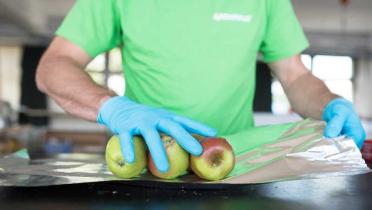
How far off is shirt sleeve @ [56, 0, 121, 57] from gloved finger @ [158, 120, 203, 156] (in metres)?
0.50

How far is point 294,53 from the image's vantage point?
145 centimetres

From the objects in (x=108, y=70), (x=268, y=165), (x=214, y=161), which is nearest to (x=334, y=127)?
(x=268, y=165)

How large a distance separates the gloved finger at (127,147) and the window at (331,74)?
32.0 ft

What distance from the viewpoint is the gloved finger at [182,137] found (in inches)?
31.1

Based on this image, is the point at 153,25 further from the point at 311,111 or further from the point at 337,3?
the point at 337,3

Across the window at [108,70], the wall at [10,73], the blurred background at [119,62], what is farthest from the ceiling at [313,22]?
the window at [108,70]

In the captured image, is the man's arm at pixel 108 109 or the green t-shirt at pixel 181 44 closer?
the man's arm at pixel 108 109

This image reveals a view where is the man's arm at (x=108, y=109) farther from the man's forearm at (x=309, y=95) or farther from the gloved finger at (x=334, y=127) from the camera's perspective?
the man's forearm at (x=309, y=95)

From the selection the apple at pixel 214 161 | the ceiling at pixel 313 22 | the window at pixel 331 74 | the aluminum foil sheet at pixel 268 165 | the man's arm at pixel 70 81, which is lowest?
the window at pixel 331 74

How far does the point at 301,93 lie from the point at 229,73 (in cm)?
26

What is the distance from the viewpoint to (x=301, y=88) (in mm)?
1390

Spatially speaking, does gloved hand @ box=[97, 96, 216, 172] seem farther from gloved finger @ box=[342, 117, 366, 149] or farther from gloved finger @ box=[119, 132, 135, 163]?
gloved finger @ box=[342, 117, 366, 149]

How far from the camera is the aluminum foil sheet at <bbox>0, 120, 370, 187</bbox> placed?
806 mm

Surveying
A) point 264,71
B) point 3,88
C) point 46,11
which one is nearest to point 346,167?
point 46,11
